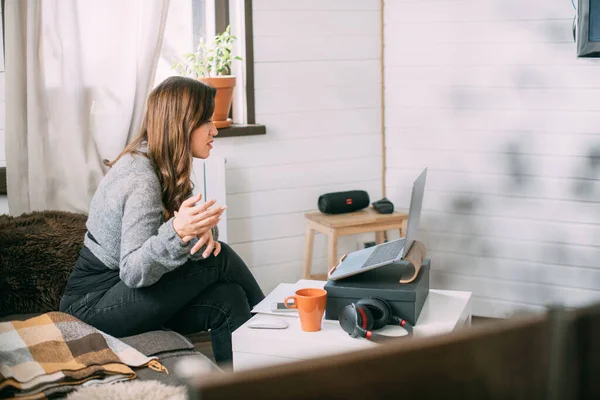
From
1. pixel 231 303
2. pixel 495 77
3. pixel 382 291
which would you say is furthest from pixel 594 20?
pixel 231 303

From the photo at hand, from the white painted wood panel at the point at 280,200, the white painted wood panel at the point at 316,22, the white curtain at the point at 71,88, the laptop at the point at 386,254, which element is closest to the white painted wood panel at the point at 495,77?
the white painted wood panel at the point at 316,22

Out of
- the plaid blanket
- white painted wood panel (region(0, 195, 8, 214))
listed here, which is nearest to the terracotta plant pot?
white painted wood panel (region(0, 195, 8, 214))

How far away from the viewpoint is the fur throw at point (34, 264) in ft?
7.61

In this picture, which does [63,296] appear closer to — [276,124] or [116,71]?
[116,71]

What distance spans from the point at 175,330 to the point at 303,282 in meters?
0.41

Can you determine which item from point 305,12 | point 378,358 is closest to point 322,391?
point 378,358

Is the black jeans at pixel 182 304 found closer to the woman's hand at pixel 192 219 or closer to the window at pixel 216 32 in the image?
the woman's hand at pixel 192 219

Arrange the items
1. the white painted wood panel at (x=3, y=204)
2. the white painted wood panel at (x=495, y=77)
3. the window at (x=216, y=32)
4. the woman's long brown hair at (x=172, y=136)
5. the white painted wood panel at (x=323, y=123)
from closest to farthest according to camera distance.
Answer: the woman's long brown hair at (x=172, y=136), the white painted wood panel at (x=3, y=204), the white painted wood panel at (x=495, y=77), the window at (x=216, y=32), the white painted wood panel at (x=323, y=123)

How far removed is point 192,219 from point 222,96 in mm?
1243

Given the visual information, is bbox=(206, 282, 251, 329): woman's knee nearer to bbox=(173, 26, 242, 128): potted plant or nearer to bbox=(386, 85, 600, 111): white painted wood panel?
bbox=(173, 26, 242, 128): potted plant

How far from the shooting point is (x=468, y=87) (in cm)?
330

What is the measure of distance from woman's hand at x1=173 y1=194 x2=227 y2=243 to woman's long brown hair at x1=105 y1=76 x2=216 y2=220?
226 millimetres

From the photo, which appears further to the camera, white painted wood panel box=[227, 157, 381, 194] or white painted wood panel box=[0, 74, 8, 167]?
white painted wood panel box=[227, 157, 381, 194]

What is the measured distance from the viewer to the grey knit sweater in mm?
2062
